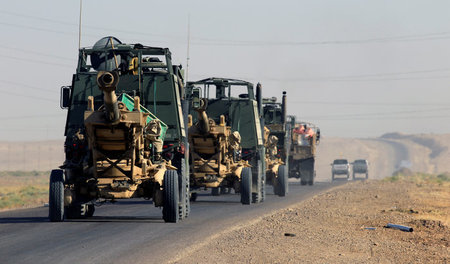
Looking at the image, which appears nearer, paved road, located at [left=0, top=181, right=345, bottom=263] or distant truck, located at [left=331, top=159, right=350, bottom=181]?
paved road, located at [left=0, top=181, right=345, bottom=263]

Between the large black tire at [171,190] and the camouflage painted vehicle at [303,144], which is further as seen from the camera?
the camouflage painted vehicle at [303,144]

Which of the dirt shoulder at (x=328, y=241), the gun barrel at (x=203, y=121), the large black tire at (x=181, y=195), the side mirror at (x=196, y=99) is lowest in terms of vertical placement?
the dirt shoulder at (x=328, y=241)

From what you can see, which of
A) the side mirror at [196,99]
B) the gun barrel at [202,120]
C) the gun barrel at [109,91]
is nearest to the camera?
the gun barrel at [109,91]

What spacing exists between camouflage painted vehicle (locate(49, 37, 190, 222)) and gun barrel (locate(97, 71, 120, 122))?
0.02 meters

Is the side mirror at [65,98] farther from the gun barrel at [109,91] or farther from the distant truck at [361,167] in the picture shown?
the distant truck at [361,167]

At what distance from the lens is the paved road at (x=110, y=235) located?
1220cm

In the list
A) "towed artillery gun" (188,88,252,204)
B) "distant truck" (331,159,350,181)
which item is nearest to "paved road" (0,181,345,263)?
"towed artillery gun" (188,88,252,204)

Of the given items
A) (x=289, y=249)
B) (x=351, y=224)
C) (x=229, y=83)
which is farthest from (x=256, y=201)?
(x=289, y=249)

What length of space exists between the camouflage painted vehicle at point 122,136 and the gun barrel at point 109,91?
19 mm

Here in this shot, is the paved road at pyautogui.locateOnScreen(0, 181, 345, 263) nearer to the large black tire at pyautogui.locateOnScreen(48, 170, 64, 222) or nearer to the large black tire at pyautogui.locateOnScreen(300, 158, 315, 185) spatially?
the large black tire at pyautogui.locateOnScreen(48, 170, 64, 222)

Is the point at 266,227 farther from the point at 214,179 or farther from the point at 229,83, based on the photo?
the point at 229,83

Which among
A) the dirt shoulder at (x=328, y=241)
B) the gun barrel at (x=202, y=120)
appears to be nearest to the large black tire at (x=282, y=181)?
the gun barrel at (x=202, y=120)

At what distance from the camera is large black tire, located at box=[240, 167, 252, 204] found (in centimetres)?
2547

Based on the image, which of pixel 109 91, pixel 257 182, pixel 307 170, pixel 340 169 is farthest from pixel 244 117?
pixel 340 169
